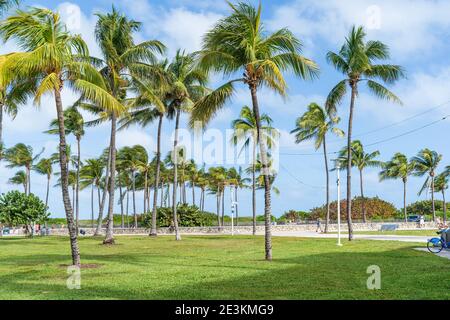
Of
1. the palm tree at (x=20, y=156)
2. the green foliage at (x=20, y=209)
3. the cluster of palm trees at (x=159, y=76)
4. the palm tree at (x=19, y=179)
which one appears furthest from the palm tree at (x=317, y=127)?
the palm tree at (x=19, y=179)

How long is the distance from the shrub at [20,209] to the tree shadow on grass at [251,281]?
3222 cm

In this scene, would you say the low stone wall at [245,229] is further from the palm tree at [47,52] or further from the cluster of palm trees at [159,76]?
the palm tree at [47,52]

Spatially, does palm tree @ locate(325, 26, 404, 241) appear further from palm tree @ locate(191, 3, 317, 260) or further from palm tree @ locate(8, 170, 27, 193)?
palm tree @ locate(8, 170, 27, 193)

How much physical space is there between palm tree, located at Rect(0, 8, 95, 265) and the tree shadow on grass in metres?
3.05

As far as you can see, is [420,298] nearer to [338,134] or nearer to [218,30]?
[218,30]

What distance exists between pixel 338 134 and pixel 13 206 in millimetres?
29675

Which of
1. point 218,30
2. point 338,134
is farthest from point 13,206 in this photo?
point 218,30

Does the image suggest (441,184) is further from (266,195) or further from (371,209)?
(266,195)

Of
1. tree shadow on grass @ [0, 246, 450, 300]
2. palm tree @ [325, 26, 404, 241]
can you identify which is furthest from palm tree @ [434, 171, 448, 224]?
tree shadow on grass @ [0, 246, 450, 300]

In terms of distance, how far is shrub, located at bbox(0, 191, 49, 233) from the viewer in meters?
46.8

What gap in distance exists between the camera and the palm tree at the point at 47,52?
15.8 metres

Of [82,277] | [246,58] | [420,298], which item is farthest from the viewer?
[246,58]

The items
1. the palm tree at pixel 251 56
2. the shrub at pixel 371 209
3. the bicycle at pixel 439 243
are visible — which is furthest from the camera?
the shrub at pixel 371 209

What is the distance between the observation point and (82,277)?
563 inches
